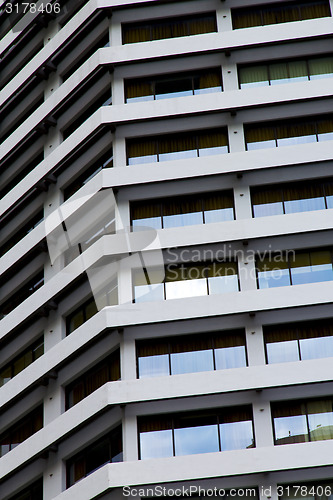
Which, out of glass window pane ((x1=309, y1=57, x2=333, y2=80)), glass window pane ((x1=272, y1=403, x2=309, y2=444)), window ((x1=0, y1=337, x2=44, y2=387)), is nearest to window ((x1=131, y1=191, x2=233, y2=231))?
glass window pane ((x1=309, y1=57, x2=333, y2=80))

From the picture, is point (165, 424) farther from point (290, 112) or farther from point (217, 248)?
point (290, 112)

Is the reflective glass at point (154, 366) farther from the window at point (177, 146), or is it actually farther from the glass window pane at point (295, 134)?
the glass window pane at point (295, 134)

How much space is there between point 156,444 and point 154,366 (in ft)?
8.55

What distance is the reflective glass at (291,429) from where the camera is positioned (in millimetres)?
30422

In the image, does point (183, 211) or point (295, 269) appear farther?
point (183, 211)

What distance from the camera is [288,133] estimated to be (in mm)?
35219

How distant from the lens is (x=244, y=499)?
29.7m

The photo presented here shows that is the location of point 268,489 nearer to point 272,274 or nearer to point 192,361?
point 192,361

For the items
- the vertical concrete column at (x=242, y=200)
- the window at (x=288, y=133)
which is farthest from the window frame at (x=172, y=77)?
the vertical concrete column at (x=242, y=200)

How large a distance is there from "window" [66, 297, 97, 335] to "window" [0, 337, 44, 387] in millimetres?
1667

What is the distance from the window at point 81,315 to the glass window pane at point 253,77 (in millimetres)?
9796

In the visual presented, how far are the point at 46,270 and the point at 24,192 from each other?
3.61 m

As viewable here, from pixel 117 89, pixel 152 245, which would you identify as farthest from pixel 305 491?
pixel 117 89

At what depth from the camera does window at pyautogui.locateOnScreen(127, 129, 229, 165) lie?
3531 centimetres
